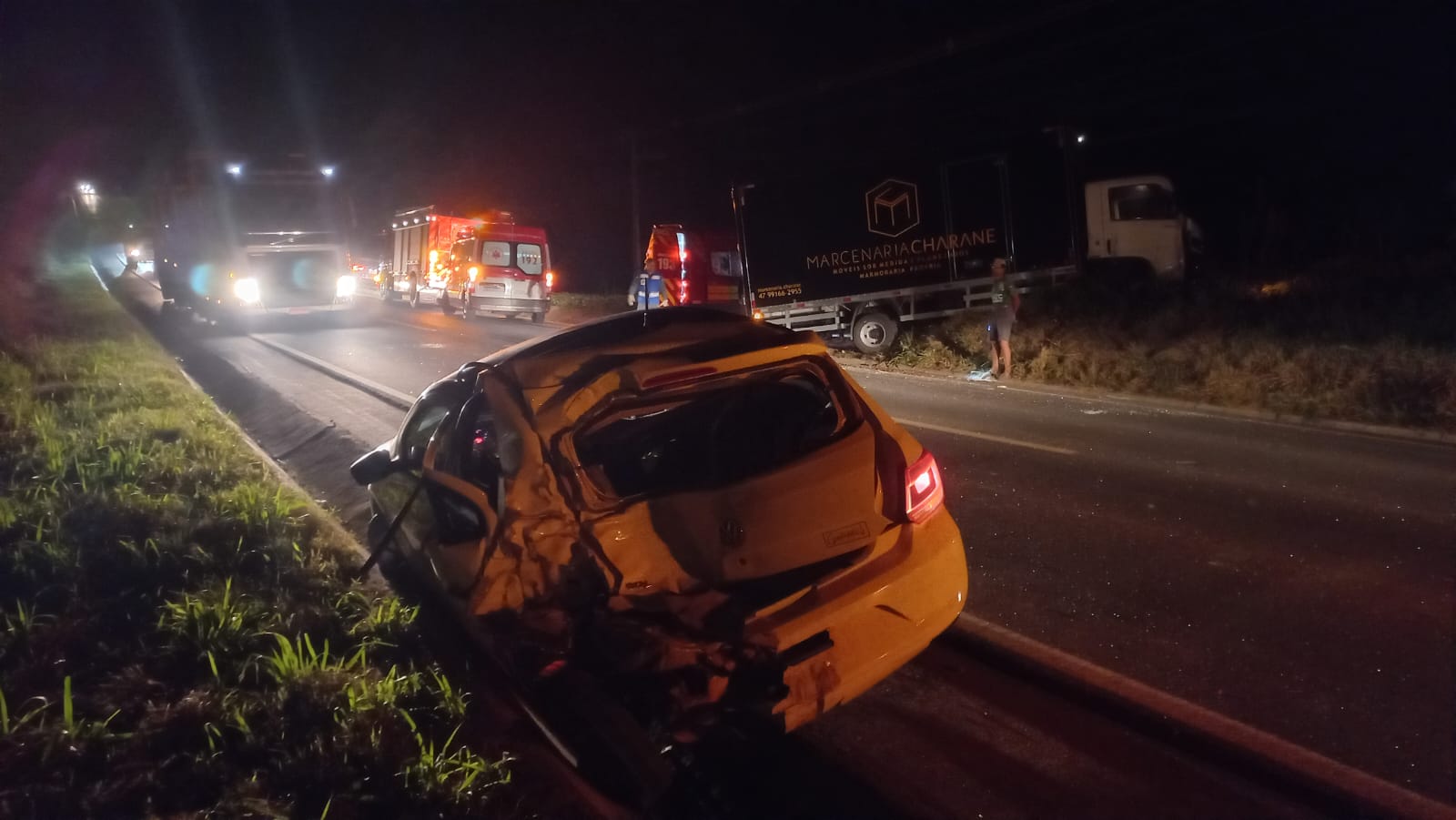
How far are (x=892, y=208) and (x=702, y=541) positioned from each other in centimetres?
1374

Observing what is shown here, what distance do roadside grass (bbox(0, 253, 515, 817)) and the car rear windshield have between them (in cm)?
118

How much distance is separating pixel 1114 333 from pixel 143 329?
63.2ft

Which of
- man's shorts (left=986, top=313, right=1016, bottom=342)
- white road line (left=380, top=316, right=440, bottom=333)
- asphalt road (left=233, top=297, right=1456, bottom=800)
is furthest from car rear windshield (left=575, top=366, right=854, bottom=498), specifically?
white road line (left=380, top=316, right=440, bottom=333)

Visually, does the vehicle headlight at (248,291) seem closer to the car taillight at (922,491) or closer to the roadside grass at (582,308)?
the roadside grass at (582,308)

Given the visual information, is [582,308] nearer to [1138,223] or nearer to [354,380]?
[354,380]

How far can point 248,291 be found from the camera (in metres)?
20.6

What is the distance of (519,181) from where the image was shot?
160 ft

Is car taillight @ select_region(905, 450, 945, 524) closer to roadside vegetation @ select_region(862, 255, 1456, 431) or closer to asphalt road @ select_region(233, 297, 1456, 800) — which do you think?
asphalt road @ select_region(233, 297, 1456, 800)

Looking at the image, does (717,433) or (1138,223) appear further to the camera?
(1138,223)

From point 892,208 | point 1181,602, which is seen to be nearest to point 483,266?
point 892,208

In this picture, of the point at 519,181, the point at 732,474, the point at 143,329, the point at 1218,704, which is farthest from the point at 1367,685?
the point at 519,181

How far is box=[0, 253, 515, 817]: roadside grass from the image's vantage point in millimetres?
3430

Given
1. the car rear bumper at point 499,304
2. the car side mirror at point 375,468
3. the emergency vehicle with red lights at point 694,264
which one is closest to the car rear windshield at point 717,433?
the car side mirror at point 375,468

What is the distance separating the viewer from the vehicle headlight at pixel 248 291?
20438mm
